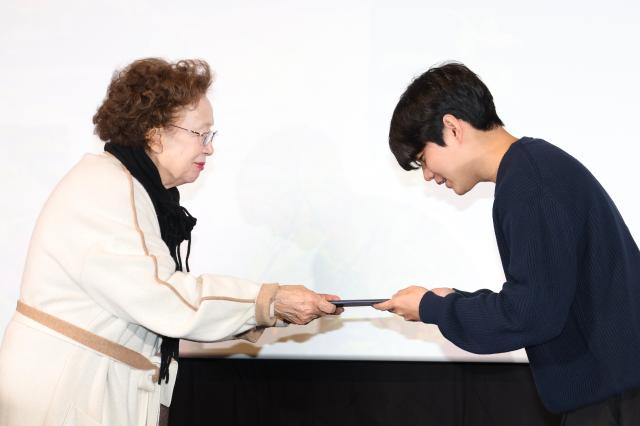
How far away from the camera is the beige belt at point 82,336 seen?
5.64 ft

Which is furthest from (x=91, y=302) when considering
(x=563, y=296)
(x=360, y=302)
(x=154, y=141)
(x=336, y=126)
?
(x=336, y=126)

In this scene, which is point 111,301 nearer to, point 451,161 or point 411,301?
point 411,301

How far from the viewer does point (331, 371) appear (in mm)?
2723

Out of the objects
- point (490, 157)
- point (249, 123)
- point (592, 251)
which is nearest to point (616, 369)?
point (592, 251)

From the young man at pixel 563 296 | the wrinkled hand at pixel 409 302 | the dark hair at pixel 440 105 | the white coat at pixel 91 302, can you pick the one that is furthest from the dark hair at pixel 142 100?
the young man at pixel 563 296

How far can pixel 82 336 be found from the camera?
5.64ft

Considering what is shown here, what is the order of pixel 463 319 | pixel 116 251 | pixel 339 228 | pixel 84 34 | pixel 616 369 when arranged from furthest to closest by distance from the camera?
pixel 84 34 → pixel 339 228 → pixel 116 251 → pixel 463 319 → pixel 616 369

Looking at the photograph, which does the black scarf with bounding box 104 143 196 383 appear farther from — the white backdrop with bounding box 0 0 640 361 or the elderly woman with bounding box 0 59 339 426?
the white backdrop with bounding box 0 0 640 361

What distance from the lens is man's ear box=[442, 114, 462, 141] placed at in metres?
1.63

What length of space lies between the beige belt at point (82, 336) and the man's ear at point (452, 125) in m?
0.85

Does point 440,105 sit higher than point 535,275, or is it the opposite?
point 440,105

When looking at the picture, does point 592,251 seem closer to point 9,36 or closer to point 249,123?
point 249,123

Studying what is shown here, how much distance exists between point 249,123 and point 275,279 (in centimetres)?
53

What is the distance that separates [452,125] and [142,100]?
29.2 inches
